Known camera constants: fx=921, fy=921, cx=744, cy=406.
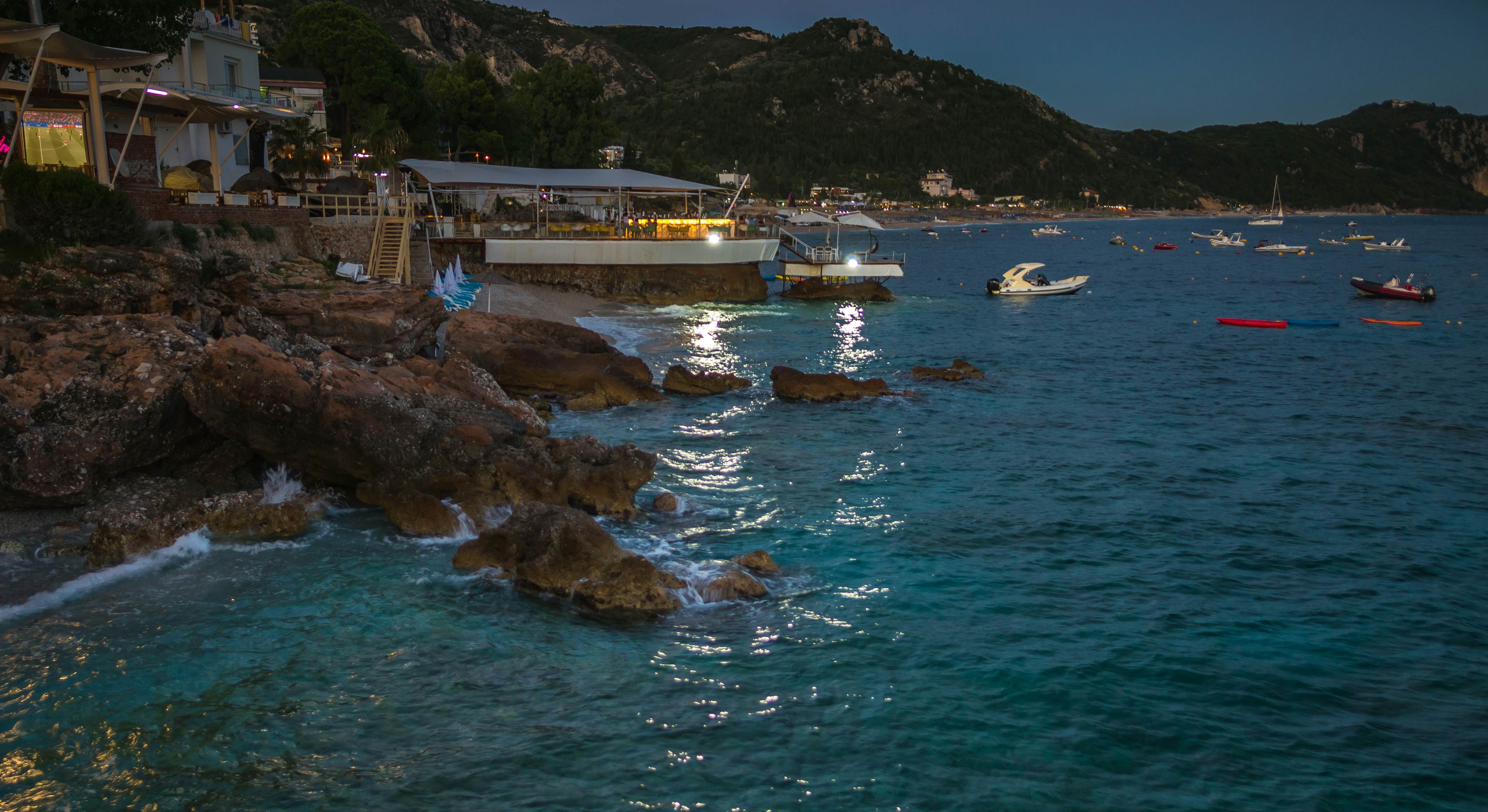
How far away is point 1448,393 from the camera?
95.2 ft

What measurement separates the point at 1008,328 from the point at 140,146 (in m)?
35.9

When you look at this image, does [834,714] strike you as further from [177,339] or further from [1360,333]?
[1360,333]

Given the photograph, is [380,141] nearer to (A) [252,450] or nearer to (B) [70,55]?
(B) [70,55]

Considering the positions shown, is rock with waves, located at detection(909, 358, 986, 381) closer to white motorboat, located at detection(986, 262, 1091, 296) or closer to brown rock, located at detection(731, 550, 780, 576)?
brown rock, located at detection(731, 550, 780, 576)

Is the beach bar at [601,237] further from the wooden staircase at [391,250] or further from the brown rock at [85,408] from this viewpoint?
the brown rock at [85,408]

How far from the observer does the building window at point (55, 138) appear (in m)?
27.7

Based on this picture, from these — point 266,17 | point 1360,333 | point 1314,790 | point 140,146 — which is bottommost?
point 1314,790

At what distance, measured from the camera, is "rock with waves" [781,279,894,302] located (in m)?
53.1

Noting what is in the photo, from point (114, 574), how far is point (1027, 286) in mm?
54065

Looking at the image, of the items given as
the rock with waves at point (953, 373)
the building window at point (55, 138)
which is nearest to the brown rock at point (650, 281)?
the building window at point (55, 138)

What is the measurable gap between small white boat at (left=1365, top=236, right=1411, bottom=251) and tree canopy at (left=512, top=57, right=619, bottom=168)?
3485 inches

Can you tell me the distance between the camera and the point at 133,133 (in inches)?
1113

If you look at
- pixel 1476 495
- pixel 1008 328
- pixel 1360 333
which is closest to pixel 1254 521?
pixel 1476 495

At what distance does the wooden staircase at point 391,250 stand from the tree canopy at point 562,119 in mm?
39390
